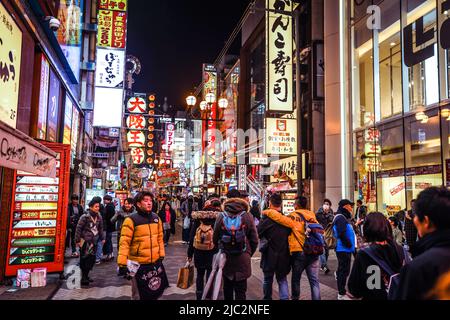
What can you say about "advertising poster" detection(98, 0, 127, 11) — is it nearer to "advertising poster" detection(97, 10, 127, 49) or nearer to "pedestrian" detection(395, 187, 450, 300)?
"advertising poster" detection(97, 10, 127, 49)

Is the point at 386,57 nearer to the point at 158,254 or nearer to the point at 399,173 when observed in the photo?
the point at 399,173

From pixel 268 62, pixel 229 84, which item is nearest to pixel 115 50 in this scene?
pixel 268 62

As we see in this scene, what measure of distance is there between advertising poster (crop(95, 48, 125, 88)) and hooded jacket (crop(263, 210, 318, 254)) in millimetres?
16876

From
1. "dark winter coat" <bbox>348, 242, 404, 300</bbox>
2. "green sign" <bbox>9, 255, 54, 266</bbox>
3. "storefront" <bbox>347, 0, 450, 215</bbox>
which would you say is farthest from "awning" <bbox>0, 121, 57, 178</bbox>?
"storefront" <bbox>347, 0, 450, 215</bbox>

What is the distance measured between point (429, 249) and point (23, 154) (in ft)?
21.8

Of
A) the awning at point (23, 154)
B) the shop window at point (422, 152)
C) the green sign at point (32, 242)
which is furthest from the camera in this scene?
the shop window at point (422, 152)

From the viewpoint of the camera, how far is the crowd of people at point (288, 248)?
7.97 feet

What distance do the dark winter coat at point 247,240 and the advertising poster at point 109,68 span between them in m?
16.9

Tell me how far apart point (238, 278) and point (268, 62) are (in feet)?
52.6

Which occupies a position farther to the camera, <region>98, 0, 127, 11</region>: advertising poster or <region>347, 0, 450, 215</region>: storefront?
<region>98, 0, 127, 11</region>: advertising poster

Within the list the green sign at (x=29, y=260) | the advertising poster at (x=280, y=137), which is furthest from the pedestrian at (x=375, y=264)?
the advertising poster at (x=280, y=137)

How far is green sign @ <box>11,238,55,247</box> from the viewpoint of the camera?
9.20m

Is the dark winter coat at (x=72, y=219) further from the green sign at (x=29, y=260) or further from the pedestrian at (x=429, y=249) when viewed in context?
the pedestrian at (x=429, y=249)

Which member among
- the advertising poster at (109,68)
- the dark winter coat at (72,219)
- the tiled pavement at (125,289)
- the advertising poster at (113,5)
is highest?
the advertising poster at (113,5)
